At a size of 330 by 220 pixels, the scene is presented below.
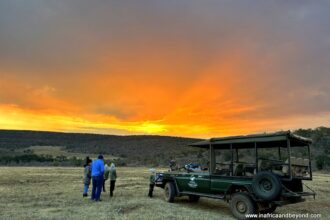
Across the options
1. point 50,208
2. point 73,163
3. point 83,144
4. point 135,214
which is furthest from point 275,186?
point 83,144

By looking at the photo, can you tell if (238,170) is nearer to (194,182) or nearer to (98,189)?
(194,182)

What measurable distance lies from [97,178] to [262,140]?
7.08m

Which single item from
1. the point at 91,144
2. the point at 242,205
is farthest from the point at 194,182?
the point at 91,144

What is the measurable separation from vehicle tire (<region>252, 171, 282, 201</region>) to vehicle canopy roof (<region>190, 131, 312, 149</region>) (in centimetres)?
113

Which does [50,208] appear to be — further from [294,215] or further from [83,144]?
[83,144]

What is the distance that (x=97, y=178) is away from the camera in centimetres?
1592

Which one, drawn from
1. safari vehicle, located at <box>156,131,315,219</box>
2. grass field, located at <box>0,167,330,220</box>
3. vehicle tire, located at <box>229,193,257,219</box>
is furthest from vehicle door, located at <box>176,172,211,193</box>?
vehicle tire, located at <box>229,193,257,219</box>

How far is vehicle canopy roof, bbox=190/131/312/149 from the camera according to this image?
11.8 metres

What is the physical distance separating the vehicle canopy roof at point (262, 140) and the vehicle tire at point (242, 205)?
5.78 feet

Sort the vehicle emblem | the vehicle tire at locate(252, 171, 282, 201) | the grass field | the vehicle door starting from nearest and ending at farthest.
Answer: the vehicle tire at locate(252, 171, 282, 201), the grass field, the vehicle door, the vehicle emblem

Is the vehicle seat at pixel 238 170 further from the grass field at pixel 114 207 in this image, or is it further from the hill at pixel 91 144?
the hill at pixel 91 144

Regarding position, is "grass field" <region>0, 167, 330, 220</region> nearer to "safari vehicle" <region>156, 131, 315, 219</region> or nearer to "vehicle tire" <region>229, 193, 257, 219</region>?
"vehicle tire" <region>229, 193, 257, 219</region>

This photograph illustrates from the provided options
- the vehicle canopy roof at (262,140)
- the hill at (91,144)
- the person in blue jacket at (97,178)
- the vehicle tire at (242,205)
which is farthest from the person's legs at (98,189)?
the hill at (91,144)

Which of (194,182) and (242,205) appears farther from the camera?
(194,182)
